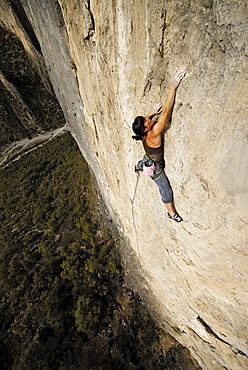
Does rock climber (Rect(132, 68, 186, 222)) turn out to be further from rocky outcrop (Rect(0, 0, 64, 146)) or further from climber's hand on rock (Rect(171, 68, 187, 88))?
rocky outcrop (Rect(0, 0, 64, 146))

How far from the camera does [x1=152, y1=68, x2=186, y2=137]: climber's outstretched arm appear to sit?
2234 mm

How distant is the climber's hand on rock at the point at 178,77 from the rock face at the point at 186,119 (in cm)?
7

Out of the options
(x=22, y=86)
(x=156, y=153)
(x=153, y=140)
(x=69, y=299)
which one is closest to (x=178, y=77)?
(x=153, y=140)

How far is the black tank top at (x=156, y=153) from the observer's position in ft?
9.44

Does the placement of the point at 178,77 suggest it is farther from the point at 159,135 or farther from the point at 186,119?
the point at 159,135

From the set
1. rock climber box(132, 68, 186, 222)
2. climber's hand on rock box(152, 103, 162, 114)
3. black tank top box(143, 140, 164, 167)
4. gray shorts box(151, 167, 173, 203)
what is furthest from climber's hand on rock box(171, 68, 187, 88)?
gray shorts box(151, 167, 173, 203)

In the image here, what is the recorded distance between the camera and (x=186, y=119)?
2.45 metres

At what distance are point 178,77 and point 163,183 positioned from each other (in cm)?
162

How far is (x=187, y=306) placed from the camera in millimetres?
5293

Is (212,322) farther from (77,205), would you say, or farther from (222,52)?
(77,205)

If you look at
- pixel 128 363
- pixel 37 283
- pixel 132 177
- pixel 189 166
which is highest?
pixel 189 166

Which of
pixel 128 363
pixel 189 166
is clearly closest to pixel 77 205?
pixel 128 363

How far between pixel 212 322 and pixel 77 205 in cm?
1178

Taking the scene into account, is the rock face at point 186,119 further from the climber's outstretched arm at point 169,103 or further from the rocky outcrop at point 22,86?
the rocky outcrop at point 22,86
